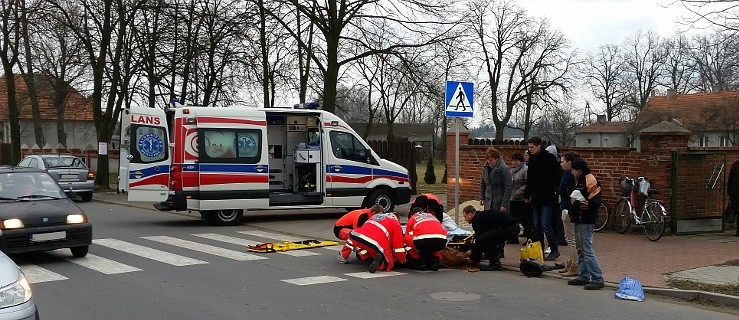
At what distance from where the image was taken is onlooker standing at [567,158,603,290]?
A: 8820mm

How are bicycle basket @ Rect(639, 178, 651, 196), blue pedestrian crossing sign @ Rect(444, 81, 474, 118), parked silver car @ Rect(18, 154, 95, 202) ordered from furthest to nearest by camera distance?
parked silver car @ Rect(18, 154, 95, 202) < bicycle basket @ Rect(639, 178, 651, 196) < blue pedestrian crossing sign @ Rect(444, 81, 474, 118)

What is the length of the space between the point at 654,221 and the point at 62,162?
64.5 feet

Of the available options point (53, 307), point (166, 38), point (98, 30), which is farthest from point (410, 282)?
point (98, 30)

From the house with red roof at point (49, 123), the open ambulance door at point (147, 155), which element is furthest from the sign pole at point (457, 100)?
the house with red roof at point (49, 123)

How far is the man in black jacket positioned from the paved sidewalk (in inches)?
15.7

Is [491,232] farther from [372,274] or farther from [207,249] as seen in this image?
[207,249]

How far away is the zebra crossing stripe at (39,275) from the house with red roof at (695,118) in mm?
34219

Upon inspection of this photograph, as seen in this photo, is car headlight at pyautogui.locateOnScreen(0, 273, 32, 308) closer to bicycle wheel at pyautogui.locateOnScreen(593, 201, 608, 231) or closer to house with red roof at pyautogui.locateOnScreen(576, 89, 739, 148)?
bicycle wheel at pyautogui.locateOnScreen(593, 201, 608, 231)

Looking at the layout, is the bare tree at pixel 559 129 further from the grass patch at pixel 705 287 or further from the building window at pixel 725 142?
the grass patch at pixel 705 287

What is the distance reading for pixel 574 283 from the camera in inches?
358

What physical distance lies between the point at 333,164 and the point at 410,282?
8331mm

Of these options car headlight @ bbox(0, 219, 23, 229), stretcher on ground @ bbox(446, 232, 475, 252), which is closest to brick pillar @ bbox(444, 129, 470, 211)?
stretcher on ground @ bbox(446, 232, 475, 252)

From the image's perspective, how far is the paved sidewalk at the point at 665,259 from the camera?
895 cm

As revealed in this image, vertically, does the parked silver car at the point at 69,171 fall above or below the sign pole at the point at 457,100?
below
